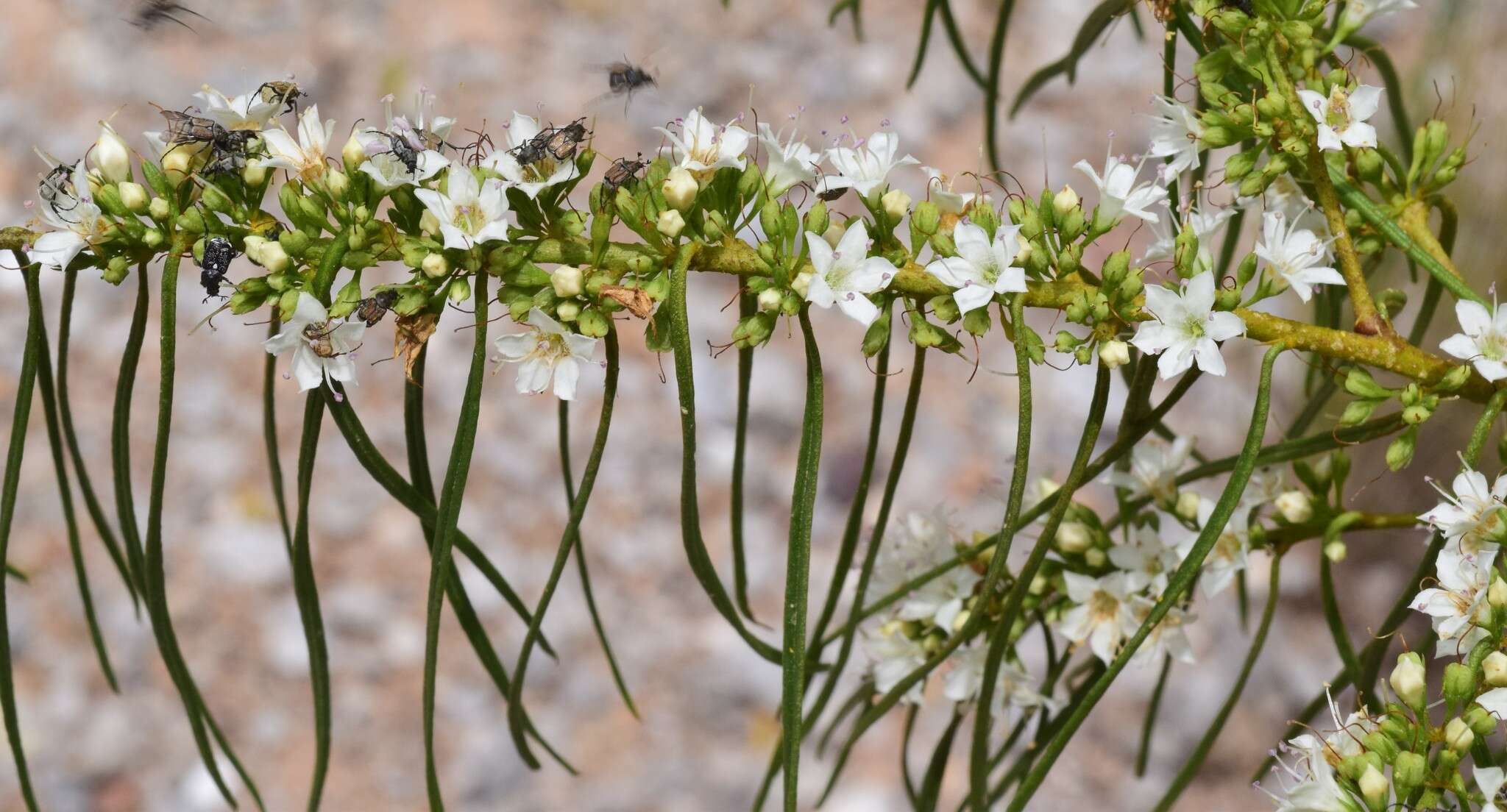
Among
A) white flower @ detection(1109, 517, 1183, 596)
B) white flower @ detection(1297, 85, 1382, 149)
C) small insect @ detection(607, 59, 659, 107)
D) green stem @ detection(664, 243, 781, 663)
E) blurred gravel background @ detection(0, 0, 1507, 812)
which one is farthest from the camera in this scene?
blurred gravel background @ detection(0, 0, 1507, 812)

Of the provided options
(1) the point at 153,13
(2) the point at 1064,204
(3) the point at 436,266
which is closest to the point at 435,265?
(3) the point at 436,266

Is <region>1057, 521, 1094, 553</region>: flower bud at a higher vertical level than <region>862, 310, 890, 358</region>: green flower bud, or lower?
higher

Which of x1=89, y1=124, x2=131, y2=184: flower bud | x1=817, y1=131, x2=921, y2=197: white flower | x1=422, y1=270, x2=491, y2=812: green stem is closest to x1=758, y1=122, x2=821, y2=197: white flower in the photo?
x1=817, y1=131, x2=921, y2=197: white flower

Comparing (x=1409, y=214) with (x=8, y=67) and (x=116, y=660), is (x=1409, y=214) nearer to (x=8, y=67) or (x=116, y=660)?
(x=116, y=660)

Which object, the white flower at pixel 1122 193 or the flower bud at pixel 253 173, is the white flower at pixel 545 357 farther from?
the white flower at pixel 1122 193

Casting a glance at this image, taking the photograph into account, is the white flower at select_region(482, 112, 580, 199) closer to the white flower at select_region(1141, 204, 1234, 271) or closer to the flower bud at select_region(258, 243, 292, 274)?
the flower bud at select_region(258, 243, 292, 274)

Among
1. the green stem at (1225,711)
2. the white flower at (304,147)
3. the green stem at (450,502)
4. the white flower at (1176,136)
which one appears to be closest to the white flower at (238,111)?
the white flower at (304,147)

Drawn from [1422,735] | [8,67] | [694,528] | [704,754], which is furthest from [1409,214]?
[8,67]
